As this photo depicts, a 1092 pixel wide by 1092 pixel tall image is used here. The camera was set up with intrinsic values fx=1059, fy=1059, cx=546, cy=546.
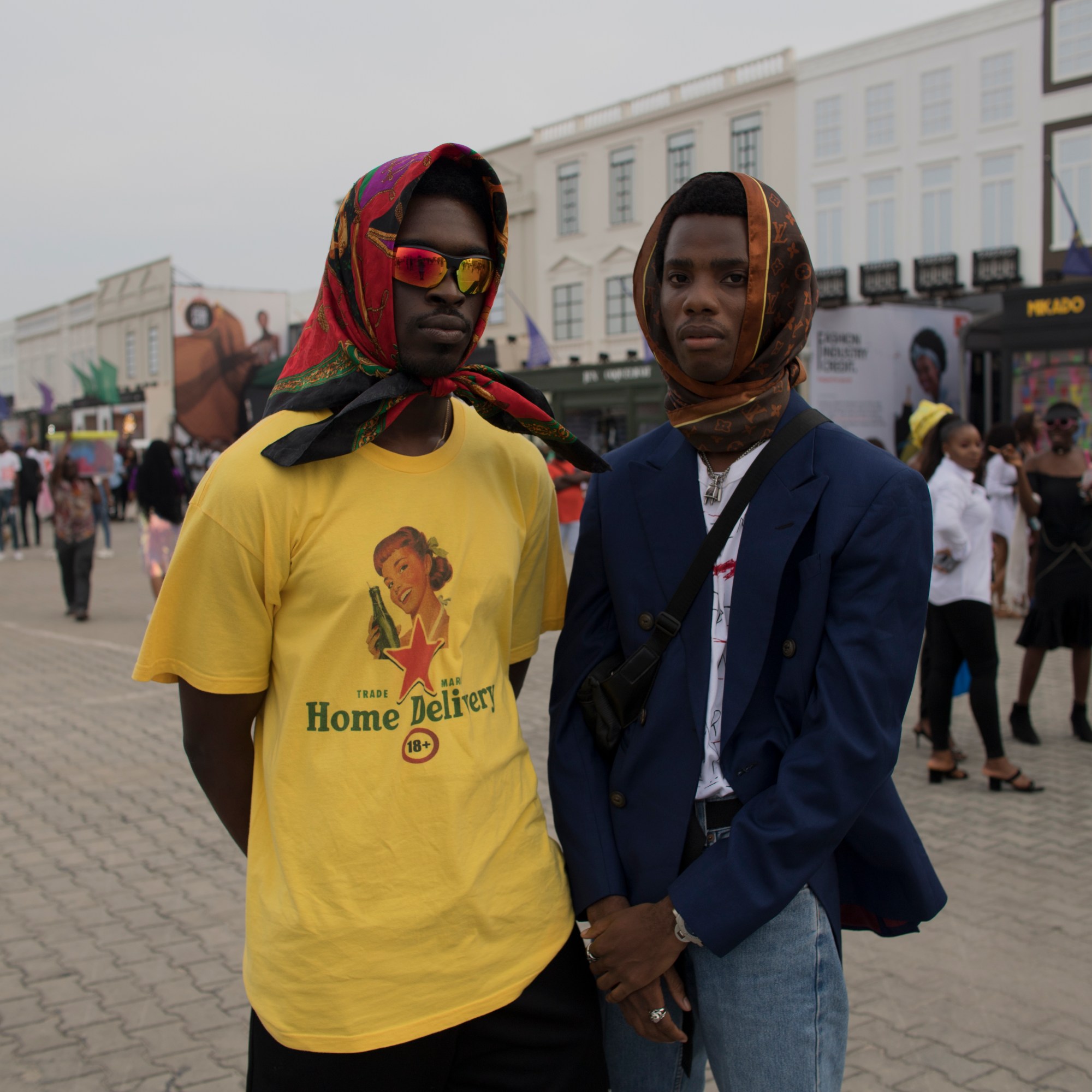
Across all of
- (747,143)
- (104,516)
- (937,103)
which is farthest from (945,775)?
(747,143)

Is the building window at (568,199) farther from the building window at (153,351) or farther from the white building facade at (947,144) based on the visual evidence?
the building window at (153,351)

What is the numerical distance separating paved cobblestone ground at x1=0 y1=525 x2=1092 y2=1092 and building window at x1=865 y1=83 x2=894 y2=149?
82.2 ft

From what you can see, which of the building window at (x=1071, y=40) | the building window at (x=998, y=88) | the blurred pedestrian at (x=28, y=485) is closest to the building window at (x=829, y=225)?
the building window at (x=998, y=88)

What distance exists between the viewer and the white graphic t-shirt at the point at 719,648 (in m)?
1.80

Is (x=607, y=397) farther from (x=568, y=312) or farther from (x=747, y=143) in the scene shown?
(x=568, y=312)

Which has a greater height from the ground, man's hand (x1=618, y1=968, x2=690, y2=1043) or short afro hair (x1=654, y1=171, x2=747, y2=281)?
short afro hair (x1=654, y1=171, x2=747, y2=281)

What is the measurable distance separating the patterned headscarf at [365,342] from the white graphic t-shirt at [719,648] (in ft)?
→ 1.51

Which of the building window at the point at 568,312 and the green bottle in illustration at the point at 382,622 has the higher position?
the building window at the point at 568,312

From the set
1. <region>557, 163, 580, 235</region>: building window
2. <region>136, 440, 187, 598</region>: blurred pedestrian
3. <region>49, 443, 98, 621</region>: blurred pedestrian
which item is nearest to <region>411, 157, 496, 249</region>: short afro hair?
<region>136, 440, 187, 598</region>: blurred pedestrian

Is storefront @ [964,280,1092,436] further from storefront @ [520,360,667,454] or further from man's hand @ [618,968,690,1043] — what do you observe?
man's hand @ [618,968,690,1043]

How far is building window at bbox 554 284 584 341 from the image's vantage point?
117 feet

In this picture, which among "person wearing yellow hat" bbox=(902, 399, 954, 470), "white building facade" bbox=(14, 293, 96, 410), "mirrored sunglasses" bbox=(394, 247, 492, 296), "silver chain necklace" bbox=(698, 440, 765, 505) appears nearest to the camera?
"mirrored sunglasses" bbox=(394, 247, 492, 296)

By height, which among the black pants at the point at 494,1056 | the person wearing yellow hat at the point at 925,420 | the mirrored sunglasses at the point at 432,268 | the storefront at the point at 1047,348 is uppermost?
the storefront at the point at 1047,348

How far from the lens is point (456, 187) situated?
5.92 ft
